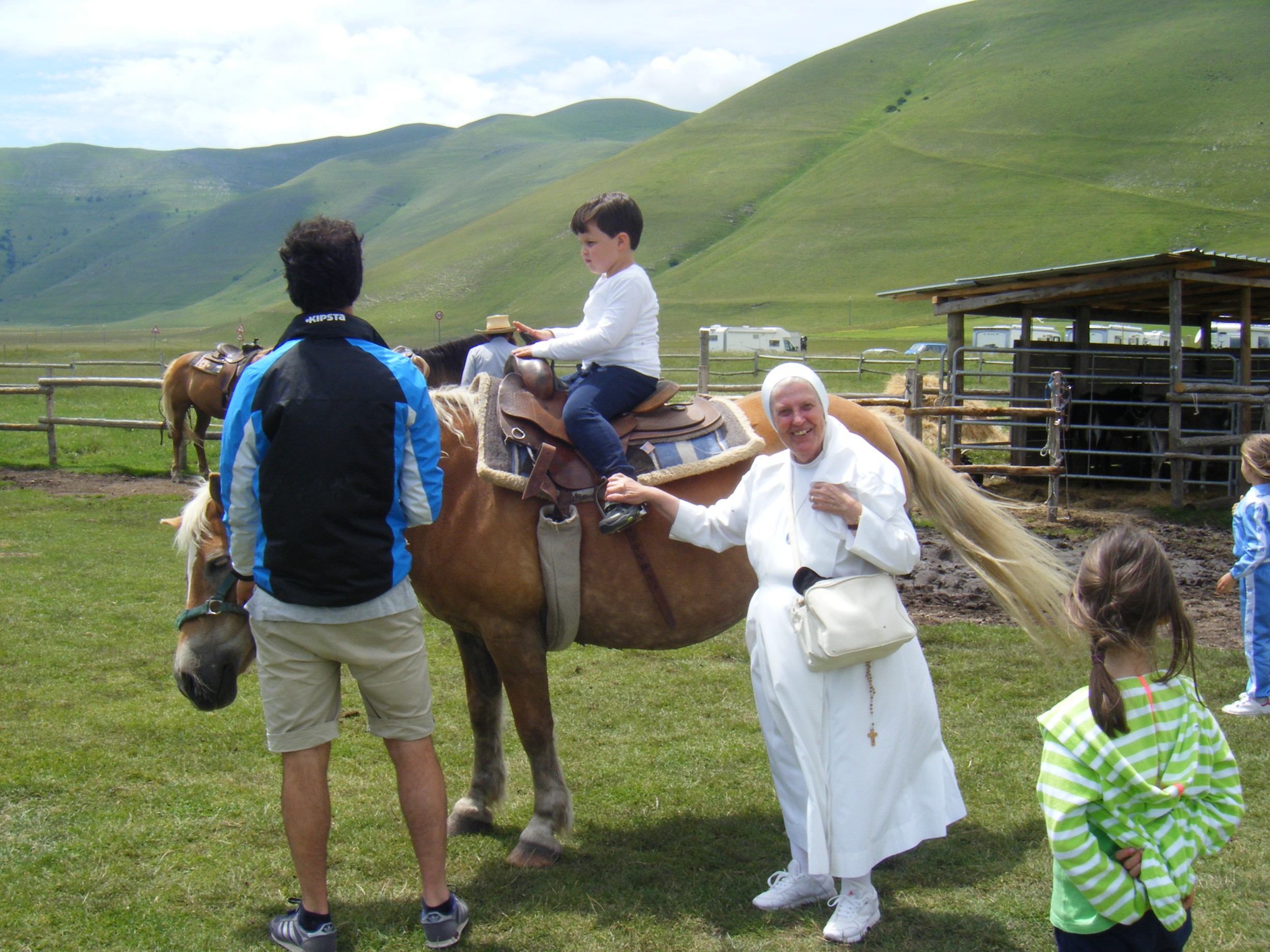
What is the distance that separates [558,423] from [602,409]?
169 mm

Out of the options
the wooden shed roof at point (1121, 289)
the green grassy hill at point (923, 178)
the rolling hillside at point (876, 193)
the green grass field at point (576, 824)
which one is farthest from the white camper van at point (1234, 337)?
the green grassy hill at point (923, 178)

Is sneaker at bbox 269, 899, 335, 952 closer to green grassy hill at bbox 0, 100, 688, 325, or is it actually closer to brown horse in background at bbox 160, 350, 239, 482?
brown horse in background at bbox 160, 350, 239, 482

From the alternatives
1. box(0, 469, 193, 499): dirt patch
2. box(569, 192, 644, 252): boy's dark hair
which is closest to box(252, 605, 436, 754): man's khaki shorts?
box(569, 192, 644, 252): boy's dark hair

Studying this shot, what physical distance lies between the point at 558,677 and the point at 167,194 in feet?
659

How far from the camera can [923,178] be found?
85.1m

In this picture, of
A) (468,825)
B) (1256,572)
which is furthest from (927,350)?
(468,825)

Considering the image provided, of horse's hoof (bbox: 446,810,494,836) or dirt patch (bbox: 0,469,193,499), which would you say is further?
dirt patch (bbox: 0,469,193,499)

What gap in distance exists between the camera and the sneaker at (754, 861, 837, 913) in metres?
2.98

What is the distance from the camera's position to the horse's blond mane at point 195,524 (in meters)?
3.03

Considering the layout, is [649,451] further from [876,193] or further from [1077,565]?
[876,193]

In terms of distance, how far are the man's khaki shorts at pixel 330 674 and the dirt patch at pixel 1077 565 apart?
186 inches

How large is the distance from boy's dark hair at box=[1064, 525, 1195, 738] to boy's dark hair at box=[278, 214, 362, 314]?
1.97m

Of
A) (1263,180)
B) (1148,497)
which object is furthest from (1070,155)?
(1148,497)

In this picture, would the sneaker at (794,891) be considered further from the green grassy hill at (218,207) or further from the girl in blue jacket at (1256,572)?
the green grassy hill at (218,207)
